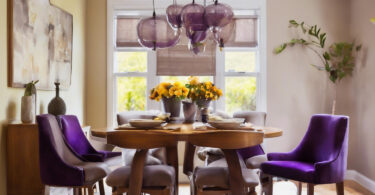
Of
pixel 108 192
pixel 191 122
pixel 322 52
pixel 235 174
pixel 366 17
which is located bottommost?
pixel 108 192

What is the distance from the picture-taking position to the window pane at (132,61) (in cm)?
506

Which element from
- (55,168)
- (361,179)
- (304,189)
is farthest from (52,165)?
(361,179)

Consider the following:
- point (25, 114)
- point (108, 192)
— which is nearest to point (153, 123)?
point (25, 114)

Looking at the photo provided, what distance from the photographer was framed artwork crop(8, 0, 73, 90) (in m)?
3.11

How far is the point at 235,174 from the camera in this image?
2.24 metres

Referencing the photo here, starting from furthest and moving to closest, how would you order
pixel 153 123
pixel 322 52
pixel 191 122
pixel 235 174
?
pixel 322 52
pixel 191 122
pixel 153 123
pixel 235 174

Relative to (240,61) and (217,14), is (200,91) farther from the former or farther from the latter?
(240,61)

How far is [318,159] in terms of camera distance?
303 centimetres

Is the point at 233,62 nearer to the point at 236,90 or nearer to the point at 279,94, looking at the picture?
the point at 236,90

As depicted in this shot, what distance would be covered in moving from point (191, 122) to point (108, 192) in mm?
1486

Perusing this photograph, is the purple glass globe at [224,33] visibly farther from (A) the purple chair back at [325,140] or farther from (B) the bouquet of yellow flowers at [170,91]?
(A) the purple chair back at [325,140]

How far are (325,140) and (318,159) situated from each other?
0.58 ft

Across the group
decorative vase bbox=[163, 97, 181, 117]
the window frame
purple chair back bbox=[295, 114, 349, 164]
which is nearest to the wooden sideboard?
decorative vase bbox=[163, 97, 181, 117]

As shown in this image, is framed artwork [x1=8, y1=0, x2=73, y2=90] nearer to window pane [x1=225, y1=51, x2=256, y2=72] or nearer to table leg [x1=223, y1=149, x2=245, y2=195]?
table leg [x1=223, y1=149, x2=245, y2=195]
